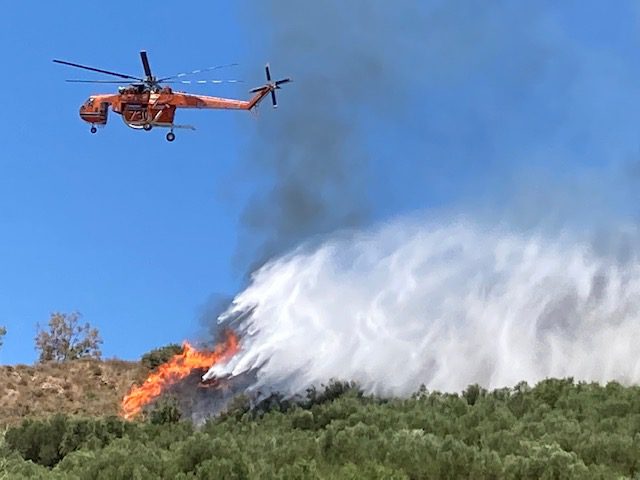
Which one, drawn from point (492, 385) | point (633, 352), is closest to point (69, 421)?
point (492, 385)

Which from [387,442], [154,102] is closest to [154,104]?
[154,102]

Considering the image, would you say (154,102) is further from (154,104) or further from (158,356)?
(158,356)

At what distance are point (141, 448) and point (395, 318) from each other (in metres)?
23.1

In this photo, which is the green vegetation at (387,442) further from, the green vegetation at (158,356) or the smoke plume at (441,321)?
the green vegetation at (158,356)

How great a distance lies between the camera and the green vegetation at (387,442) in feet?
85.0

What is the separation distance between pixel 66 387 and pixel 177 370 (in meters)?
14.8

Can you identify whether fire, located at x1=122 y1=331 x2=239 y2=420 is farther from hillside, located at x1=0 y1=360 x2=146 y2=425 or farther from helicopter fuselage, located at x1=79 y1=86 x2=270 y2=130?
helicopter fuselage, located at x1=79 y1=86 x2=270 y2=130

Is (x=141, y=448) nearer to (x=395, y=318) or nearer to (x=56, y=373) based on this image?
(x=395, y=318)

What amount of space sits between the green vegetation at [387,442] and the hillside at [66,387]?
23.3m

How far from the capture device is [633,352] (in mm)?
47812

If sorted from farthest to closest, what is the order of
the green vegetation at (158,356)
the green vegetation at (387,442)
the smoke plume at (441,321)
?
the green vegetation at (158,356) < the smoke plume at (441,321) < the green vegetation at (387,442)

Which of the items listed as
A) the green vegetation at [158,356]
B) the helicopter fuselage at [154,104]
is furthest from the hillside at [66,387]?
the helicopter fuselage at [154,104]

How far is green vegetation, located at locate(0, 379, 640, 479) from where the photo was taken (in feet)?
85.0

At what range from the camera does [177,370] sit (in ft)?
202
